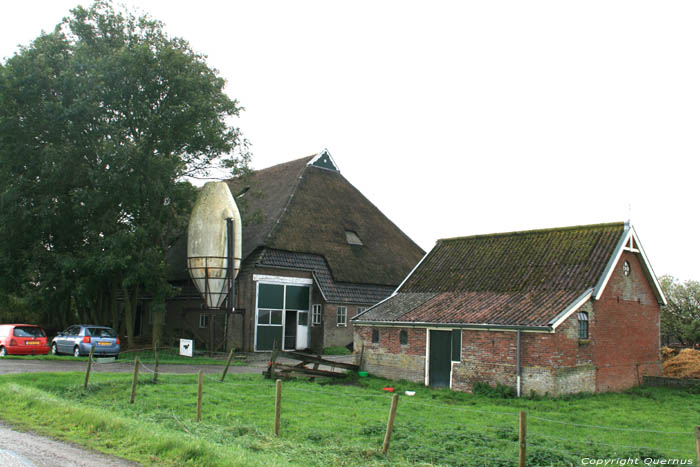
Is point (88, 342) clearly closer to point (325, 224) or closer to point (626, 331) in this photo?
point (325, 224)

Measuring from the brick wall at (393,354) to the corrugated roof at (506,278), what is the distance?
0.60m

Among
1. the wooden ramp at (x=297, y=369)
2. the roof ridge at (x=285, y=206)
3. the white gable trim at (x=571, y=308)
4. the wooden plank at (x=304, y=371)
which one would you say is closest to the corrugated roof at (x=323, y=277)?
the roof ridge at (x=285, y=206)

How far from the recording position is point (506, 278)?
22219mm

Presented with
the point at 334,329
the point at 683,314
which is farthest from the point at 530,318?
the point at 683,314

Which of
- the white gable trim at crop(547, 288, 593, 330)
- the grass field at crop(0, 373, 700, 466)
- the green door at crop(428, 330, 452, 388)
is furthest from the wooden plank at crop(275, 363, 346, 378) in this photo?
the white gable trim at crop(547, 288, 593, 330)

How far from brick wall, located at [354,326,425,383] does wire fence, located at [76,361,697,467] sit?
12.8 ft

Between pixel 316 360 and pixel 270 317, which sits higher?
pixel 270 317

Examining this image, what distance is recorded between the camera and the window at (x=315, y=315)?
33.1 meters

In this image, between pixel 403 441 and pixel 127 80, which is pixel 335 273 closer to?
pixel 127 80

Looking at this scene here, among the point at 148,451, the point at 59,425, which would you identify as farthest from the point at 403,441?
the point at 59,425

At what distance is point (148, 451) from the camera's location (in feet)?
32.0

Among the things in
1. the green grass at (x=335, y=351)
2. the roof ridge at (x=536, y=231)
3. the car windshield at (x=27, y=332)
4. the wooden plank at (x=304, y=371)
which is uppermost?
the roof ridge at (x=536, y=231)

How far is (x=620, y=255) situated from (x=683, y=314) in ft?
80.9

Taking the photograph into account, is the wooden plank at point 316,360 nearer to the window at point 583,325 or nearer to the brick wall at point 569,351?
the brick wall at point 569,351
